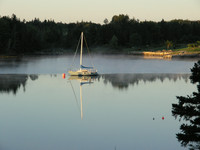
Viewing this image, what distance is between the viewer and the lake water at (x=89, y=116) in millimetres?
30719

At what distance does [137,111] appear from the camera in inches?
1697

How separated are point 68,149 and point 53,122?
920 centimetres

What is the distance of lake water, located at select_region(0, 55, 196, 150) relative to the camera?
30719 mm

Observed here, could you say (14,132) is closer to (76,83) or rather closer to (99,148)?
(99,148)

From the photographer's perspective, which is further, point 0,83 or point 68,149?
point 0,83

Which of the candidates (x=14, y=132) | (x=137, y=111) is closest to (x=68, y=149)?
(x=14, y=132)

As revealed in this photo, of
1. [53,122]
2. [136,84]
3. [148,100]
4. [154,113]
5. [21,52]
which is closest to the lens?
[53,122]

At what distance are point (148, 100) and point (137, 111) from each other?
315 inches

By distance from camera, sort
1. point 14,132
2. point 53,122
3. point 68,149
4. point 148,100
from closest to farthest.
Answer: point 68,149
point 14,132
point 53,122
point 148,100

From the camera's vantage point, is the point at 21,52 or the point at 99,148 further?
the point at 21,52

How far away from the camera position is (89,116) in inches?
1603

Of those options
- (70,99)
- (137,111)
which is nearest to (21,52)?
(70,99)

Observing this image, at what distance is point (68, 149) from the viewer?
28.9 meters

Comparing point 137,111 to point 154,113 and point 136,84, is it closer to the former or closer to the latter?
point 154,113
